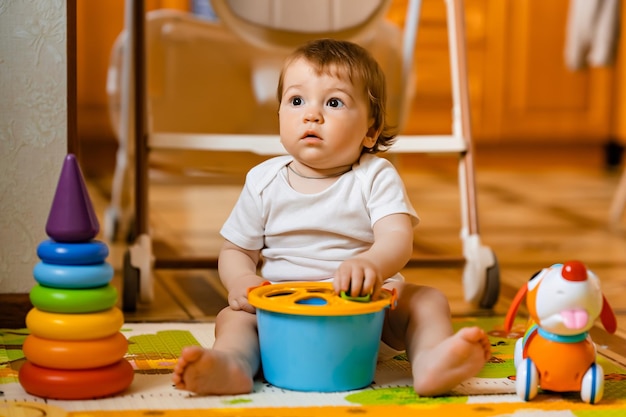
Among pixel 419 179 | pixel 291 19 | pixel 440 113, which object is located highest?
pixel 291 19

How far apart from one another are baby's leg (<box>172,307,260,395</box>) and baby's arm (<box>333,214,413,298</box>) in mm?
119

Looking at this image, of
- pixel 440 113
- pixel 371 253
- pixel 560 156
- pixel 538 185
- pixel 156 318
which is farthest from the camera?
pixel 560 156

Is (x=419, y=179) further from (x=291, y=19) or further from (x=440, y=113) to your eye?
(x=291, y=19)

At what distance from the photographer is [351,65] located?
1030mm

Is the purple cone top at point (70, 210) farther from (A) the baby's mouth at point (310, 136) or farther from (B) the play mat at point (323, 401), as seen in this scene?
(A) the baby's mouth at point (310, 136)

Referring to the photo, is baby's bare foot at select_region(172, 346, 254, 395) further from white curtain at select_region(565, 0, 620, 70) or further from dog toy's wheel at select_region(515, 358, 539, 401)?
white curtain at select_region(565, 0, 620, 70)

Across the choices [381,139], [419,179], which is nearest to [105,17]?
[419,179]

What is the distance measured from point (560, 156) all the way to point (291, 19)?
217cm

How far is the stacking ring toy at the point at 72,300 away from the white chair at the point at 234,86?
0.45m

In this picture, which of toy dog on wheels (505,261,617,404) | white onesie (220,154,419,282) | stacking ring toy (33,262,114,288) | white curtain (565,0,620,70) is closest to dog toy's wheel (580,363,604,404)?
toy dog on wheels (505,261,617,404)

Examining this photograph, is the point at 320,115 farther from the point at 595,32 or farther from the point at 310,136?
the point at 595,32

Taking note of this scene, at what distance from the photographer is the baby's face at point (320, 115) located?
40.2 inches

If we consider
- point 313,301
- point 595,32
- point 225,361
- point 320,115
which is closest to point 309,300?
point 313,301

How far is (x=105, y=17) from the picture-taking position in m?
3.01
